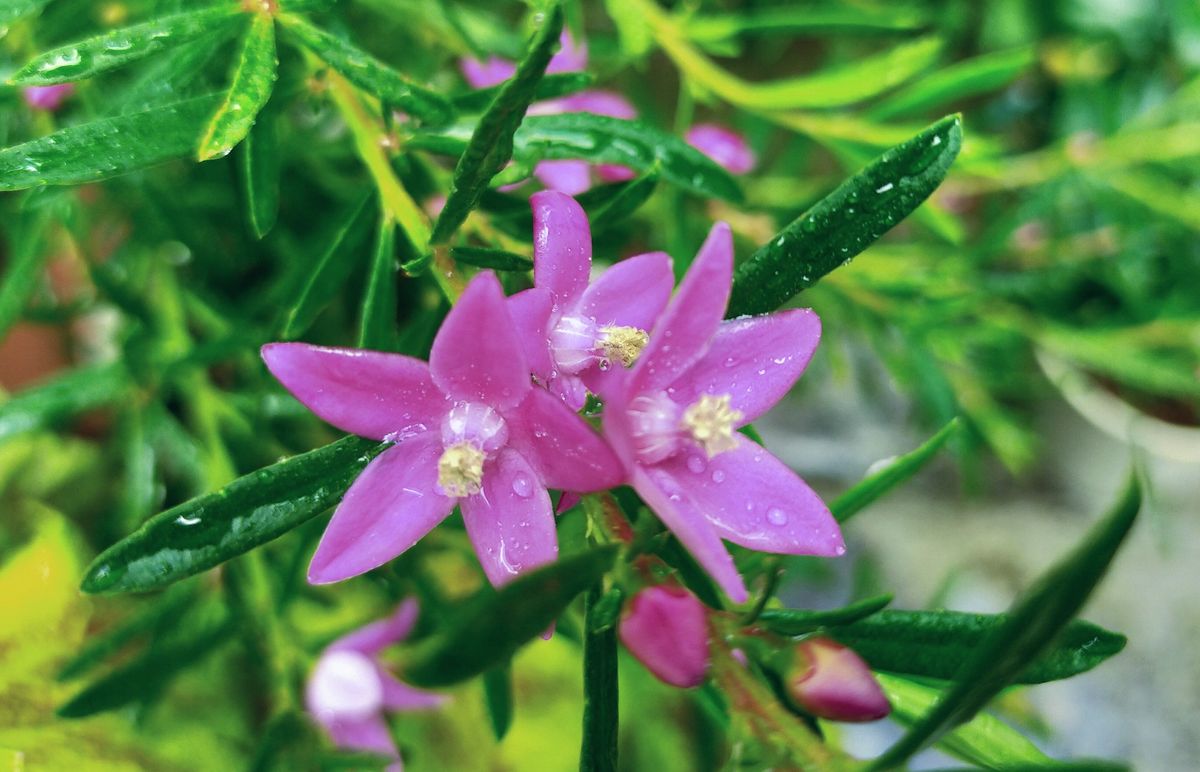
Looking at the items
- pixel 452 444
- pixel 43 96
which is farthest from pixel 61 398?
pixel 452 444

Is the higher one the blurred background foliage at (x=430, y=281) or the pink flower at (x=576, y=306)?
the pink flower at (x=576, y=306)

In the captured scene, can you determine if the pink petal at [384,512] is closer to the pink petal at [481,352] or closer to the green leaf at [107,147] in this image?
the pink petal at [481,352]

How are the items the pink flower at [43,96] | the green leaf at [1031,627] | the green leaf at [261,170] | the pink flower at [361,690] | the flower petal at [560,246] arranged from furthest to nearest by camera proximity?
the pink flower at [361,690]
the pink flower at [43,96]
the green leaf at [261,170]
the flower petal at [560,246]
the green leaf at [1031,627]

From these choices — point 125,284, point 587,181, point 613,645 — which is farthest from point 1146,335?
point 125,284

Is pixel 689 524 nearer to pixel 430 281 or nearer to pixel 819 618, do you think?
pixel 819 618

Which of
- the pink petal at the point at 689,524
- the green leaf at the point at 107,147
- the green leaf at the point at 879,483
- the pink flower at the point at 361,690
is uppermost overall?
the green leaf at the point at 107,147

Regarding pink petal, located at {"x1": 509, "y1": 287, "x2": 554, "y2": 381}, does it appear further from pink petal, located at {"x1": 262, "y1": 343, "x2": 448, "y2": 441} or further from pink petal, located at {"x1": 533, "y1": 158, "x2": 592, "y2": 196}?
pink petal, located at {"x1": 533, "y1": 158, "x2": 592, "y2": 196}

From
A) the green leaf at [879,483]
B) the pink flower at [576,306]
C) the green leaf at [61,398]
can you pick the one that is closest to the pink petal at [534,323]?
the pink flower at [576,306]

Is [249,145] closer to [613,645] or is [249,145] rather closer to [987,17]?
[613,645]
